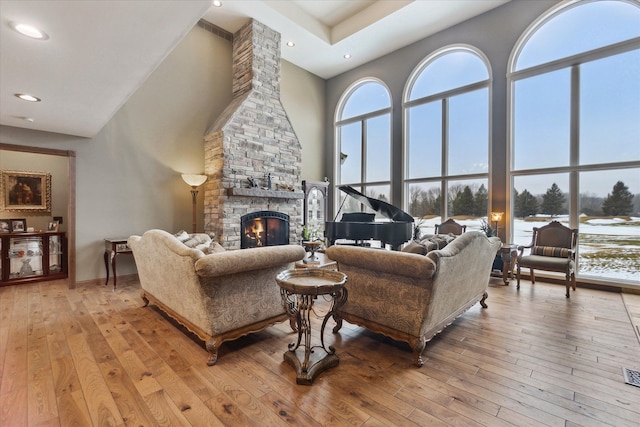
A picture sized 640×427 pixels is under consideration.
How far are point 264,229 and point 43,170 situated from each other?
426cm

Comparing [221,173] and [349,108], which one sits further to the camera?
[349,108]

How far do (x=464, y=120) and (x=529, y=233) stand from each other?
2584 millimetres

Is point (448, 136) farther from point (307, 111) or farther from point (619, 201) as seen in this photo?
point (307, 111)

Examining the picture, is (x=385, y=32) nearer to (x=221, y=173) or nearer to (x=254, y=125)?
(x=254, y=125)

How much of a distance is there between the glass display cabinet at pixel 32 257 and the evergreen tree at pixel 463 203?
7595 mm

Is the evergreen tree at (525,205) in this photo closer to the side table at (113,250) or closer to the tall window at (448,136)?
the tall window at (448,136)

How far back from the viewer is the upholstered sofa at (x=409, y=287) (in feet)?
7.24

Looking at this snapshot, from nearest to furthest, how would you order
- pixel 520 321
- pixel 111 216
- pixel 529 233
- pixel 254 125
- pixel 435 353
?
pixel 435 353 < pixel 520 321 < pixel 111 216 < pixel 529 233 < pixel 254 125

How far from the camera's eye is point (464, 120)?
Answer: 602 centimetres

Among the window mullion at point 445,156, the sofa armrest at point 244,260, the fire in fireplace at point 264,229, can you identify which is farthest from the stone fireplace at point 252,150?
the window mullion at point 445,156

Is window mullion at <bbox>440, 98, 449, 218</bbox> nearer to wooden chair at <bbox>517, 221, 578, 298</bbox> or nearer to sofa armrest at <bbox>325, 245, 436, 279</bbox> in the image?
Answer: wooden chair at <bbox>517, 221, 578, 298</bbox>

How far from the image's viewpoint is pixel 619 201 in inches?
176

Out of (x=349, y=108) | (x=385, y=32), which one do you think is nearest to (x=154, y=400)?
(x=385, y=32)

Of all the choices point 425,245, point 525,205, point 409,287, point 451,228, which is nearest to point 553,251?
point 525,205
